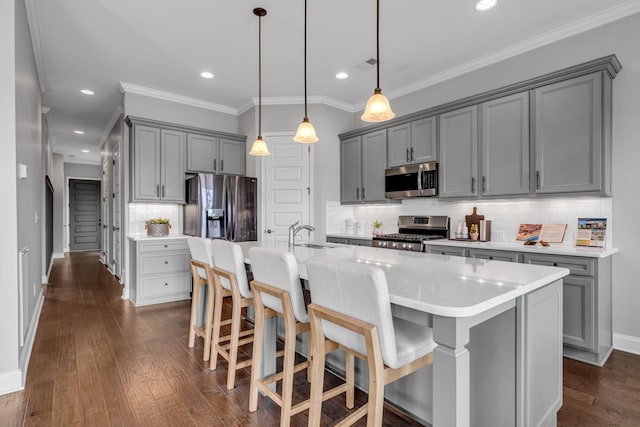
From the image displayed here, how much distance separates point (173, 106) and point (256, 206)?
6.42 ft

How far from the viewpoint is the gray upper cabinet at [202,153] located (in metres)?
4.95

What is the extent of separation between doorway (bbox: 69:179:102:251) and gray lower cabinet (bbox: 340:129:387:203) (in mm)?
8384

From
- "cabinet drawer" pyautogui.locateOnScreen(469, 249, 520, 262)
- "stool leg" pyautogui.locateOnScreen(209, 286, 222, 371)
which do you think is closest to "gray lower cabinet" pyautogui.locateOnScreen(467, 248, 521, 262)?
"cabinet drawer" pyautogui.locateOnScreen(469, 249, 520, 262)

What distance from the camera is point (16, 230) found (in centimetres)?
226

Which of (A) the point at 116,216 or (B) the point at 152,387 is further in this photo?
(A) the point at 116,216

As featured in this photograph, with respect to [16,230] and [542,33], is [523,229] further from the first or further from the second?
[16,230]

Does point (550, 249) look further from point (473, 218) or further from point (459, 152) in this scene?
point (459, 152)

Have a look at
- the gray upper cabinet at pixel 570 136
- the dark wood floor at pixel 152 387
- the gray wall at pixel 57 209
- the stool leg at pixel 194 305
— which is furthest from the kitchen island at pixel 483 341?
the gray wall at pixel 57 209

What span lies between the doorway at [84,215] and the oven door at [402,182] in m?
9.17

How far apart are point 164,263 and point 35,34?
2797 millimetres

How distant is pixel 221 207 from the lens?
4742mm

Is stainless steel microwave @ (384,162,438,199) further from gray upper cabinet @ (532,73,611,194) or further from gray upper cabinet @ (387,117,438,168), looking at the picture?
gray upper cabinet @ (532,73,611,194)

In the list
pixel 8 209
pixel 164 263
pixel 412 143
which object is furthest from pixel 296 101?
pixel 8 209

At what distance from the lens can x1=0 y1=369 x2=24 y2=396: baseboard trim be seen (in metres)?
2.17
